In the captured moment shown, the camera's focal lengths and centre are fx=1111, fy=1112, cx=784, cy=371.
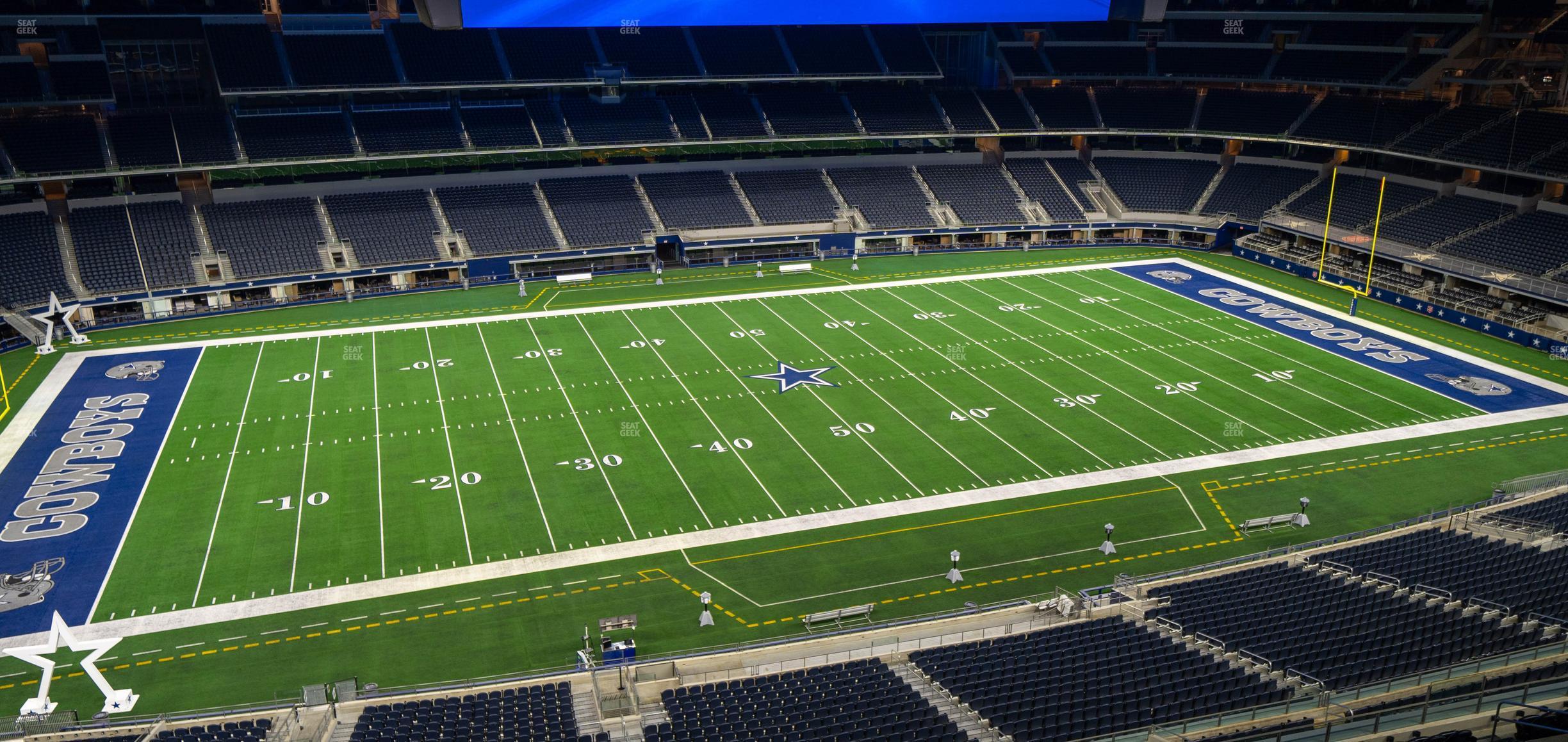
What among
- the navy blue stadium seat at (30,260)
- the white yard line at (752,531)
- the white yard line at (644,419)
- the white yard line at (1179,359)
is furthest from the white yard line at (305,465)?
the white yard line at (1179,359)

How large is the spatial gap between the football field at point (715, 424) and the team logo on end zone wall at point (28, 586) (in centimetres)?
47

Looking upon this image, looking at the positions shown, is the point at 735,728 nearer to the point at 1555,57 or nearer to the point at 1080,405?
the point at 1080,405

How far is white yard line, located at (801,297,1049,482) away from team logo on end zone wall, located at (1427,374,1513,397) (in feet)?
50.9

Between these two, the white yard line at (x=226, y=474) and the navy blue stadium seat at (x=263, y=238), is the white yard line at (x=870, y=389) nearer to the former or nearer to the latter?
the white yard line at (x=226, y=474)

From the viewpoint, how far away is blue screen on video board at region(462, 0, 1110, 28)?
971 inches

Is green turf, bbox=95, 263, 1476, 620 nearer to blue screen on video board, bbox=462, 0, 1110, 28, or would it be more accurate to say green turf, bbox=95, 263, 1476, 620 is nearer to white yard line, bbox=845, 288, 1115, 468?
white yard line, bbox=845, 288, 1115, 468

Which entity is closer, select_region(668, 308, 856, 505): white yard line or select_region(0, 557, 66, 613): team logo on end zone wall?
select_region(0, 557, 66, 613): team logo on end zone wall

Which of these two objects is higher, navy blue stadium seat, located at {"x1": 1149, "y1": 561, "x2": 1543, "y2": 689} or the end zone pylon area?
the end zone pylon area

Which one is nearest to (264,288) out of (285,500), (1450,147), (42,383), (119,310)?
(119,310)

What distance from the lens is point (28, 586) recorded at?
2312 cm

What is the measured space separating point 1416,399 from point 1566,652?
796 inches

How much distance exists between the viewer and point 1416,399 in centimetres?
3397

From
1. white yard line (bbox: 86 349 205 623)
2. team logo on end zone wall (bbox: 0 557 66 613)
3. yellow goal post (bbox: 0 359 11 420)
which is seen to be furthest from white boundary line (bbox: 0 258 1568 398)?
team logo on end zone wall (bbox: 0 557 66 613)

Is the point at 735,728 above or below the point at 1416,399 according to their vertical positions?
below
